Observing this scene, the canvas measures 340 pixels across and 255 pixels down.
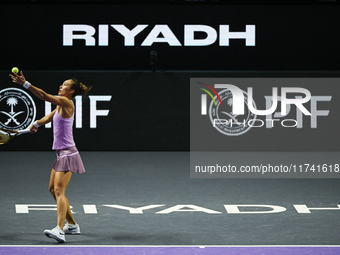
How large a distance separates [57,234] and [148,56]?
23.1 ft

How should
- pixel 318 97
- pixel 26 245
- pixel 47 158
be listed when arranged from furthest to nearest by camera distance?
pixel 318 97 → pixel 47 158 → pixel 26 245

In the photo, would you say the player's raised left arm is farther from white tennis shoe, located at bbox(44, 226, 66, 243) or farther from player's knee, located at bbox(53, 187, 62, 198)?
white tennis shoe, located at bbox(44, 226, 66, 243)

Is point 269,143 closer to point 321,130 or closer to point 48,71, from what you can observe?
point 321,130

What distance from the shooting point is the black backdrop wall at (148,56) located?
11914 millimetres

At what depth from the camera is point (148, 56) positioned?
40.2 feet

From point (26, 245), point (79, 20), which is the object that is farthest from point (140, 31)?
point (26, 245)

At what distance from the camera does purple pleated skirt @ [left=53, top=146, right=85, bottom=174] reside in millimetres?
5852

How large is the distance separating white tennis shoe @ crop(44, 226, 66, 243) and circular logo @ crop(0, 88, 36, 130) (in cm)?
629

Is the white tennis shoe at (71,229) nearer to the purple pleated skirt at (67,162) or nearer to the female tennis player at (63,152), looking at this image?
the female tennis player at (63,152)

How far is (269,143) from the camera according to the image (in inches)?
472

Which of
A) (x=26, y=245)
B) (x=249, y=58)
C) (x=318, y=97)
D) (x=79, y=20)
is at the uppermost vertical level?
(x=79, y=20)

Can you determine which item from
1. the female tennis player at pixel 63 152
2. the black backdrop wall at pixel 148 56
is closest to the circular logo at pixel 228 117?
the black backdrop wall at pixel 148 56

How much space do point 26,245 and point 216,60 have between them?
7.41m

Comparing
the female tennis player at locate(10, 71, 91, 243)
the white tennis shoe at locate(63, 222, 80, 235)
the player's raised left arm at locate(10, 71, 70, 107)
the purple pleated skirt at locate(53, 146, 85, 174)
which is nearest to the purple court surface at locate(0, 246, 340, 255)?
the female tennis player at locate(10, 71, 91, 243)
